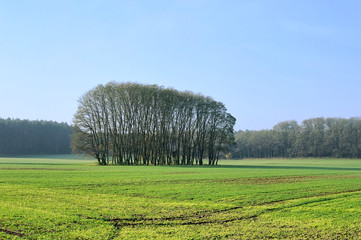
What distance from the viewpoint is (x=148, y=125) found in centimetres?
9475

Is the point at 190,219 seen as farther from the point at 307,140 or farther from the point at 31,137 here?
the point at 31,137

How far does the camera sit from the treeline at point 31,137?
168m

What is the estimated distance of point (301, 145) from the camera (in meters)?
170

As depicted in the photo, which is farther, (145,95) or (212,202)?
(145,95)

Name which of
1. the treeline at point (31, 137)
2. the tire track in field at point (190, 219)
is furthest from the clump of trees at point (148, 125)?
the treeline at point (31, 137)

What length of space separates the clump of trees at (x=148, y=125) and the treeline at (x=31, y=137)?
3155 inches

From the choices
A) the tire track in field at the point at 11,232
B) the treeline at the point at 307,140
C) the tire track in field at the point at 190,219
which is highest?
the treeline at the point at 307,140

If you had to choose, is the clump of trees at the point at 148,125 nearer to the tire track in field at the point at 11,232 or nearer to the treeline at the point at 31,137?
the tire track in field at the point at 11,232

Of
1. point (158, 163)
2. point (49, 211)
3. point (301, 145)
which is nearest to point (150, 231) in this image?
point (49, 211)

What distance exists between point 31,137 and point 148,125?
104m

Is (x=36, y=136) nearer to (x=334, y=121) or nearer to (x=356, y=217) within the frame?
(x=334, y=121)

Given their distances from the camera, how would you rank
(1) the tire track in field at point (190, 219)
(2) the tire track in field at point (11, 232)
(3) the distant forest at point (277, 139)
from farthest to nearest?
1. (3) the distant forest at point (277, 139)
2. (1) the tire track in field at point (190, 219)
3. (2) the tire track in field at point (11, 232)

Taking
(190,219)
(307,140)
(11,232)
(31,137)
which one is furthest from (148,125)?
(307,140)

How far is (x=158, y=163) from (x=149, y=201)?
236ft
